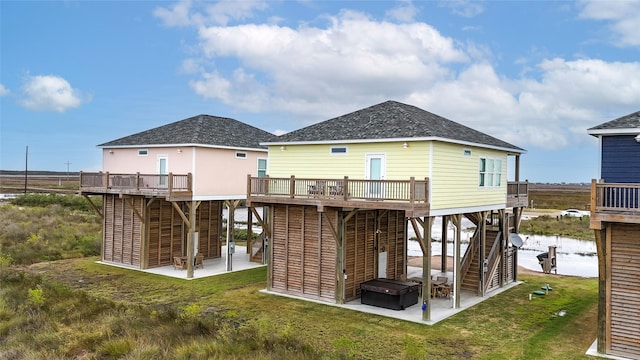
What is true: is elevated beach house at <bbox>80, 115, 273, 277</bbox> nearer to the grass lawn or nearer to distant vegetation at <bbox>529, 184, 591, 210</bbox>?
the grass lawn

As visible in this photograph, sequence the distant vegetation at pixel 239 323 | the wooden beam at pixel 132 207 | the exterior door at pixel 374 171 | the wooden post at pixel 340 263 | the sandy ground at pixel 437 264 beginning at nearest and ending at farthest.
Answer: the distant vegetation at pixel 239 323 < the exterior door at pixel 374 171 < the wooden post at pixel 340 263 < the wooden beam at pixel 132 207 < the sandy ground at pixel 437 264

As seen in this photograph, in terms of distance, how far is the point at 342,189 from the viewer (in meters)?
16.8

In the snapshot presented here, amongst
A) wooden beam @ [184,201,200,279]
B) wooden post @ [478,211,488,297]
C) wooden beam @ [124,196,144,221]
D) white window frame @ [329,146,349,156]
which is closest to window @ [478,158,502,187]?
wooden post @ [478,211,488,297]

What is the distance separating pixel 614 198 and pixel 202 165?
1673 cm

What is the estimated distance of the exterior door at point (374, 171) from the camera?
16.4 metres

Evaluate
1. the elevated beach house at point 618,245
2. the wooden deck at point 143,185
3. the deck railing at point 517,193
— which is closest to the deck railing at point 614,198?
the elevated beach house at point 618,245

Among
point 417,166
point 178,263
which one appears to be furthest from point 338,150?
point 178,263

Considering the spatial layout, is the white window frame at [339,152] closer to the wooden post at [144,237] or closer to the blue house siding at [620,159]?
the blue house siding at [620,159]

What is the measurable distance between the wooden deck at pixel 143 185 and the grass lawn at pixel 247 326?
397 cm

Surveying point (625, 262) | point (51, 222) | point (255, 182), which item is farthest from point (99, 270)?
point (625, 262)

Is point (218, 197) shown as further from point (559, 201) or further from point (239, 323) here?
point (559, 201)

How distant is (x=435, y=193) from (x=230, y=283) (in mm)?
9858

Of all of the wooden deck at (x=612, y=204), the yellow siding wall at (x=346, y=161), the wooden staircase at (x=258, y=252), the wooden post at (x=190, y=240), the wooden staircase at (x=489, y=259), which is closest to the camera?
the wooden deck at (x=612, y=204)

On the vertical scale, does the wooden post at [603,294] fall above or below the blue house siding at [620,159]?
below
